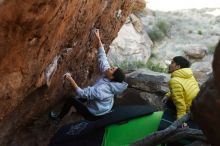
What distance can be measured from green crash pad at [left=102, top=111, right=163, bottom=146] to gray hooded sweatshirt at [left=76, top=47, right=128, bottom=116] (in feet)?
1.11

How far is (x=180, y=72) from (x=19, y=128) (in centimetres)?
268

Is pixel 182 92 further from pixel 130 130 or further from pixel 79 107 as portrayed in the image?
pixel 79 107

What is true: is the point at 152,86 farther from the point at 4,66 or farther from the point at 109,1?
the point at 4,66

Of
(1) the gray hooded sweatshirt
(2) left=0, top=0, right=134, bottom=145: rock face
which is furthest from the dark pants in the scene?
(2) left=0, top=0, right=134, bottom=145: rock face

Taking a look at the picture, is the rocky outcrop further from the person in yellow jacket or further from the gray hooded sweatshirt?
the person in yellow jacket

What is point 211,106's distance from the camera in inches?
166

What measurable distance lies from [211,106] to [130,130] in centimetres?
288

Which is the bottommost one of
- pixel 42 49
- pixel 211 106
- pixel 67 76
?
pixel 67 76

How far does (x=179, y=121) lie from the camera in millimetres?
6043

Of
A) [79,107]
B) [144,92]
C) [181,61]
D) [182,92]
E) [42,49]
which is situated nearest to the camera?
[42,49]

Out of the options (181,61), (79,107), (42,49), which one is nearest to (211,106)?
(42,49)

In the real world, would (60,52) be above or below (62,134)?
above

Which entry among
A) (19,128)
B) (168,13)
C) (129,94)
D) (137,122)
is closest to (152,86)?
(129,94)

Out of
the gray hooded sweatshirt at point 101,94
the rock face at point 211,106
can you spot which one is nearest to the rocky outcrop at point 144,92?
the gray hooded sweatshirt at point 101,94
